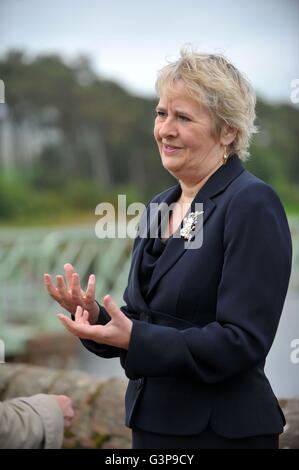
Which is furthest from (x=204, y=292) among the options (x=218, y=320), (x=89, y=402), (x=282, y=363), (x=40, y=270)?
(x=40, y=270)

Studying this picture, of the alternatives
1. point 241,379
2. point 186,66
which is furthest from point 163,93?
point 241,379

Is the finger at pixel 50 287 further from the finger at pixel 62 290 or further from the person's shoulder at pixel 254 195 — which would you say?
the person's shoulder at pixel 254 195

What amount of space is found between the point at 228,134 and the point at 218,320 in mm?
508

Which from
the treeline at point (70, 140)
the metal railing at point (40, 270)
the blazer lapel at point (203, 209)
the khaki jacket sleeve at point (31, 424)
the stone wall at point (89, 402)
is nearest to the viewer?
the blazer lapel at point (203, 209)

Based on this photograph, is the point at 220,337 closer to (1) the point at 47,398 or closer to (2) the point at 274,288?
(2) the point at 274,288

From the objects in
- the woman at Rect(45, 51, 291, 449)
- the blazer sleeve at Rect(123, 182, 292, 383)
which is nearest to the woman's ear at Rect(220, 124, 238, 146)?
the woman at Rect(45, 51, 291, 449)

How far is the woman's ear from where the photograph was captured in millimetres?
1917

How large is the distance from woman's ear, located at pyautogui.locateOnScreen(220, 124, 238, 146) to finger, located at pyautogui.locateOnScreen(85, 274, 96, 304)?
1.64 ft

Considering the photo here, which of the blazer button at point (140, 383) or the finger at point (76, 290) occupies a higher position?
the finger at point (76, 290)

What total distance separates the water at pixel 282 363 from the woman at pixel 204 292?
1.24 m

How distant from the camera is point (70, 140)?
52.6 feet

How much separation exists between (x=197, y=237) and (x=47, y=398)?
2.30 ft

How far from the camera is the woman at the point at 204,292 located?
172cm

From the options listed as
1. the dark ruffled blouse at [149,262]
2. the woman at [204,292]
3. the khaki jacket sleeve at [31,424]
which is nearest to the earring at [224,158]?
the woman at [204,292]
